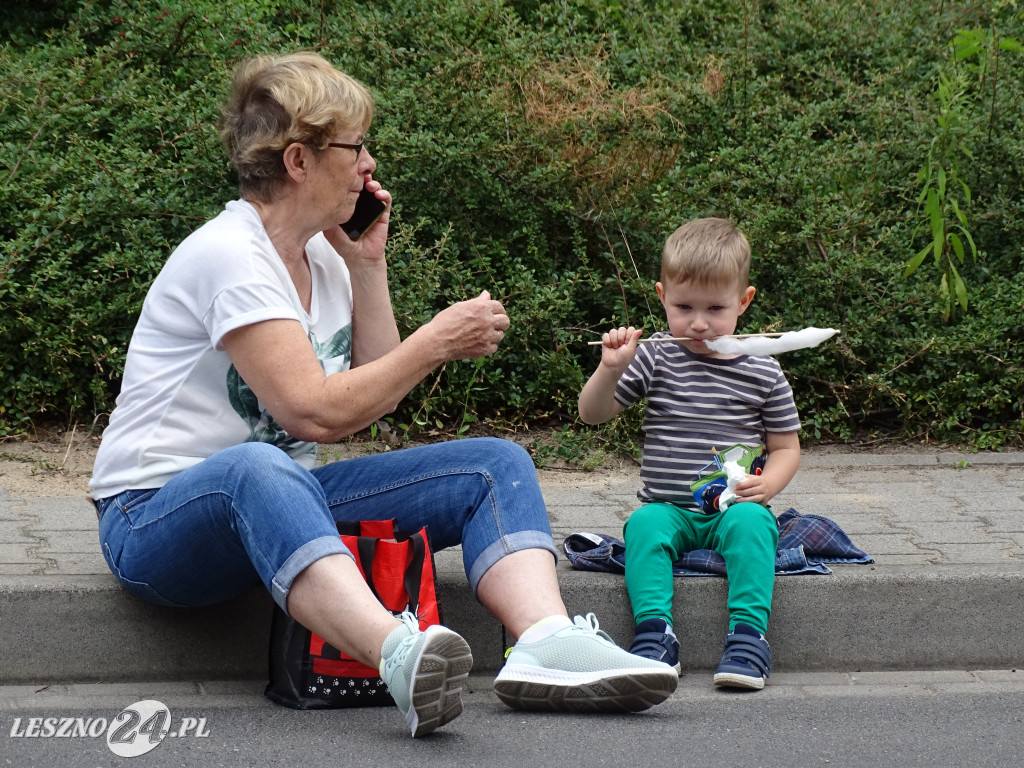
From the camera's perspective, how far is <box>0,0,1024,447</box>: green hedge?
191 inches

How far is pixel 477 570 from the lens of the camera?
275 cm

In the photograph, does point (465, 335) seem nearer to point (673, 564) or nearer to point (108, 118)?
point (673, 564)

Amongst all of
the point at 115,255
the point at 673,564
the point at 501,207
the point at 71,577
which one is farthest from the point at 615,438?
the point at 71,577

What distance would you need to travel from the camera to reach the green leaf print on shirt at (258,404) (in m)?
2.76

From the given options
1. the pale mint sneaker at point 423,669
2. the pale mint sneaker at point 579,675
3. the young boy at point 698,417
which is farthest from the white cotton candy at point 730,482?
the pale mint sneaker at point 423,669

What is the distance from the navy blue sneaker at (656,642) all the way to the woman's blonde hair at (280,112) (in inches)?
56.4

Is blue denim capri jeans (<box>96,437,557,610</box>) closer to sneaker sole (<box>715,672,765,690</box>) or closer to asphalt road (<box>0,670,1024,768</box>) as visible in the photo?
asphalt road (<box>0,670,1024,768</box>)

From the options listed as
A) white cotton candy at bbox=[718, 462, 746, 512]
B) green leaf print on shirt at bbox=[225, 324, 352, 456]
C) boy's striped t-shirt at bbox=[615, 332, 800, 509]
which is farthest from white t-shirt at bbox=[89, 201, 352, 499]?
white cotton candy at bbox=[718, 462, 746, 512]

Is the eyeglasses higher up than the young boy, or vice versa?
the eyeglasses

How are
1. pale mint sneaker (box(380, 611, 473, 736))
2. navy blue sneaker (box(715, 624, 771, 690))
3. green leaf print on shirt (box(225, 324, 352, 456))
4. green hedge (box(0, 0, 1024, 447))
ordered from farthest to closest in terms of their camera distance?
green hedge (box(0, 0, 1024, 447))
navy blue sneaker (box(715, 624, 771, 690))
green leaf print on shirt (box(225, 324, 352, 456))
pale mint sneaker (box(380, 611, 473, 736))

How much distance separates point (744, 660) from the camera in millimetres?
2900

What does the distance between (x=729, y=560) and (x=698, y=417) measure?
1.42ft

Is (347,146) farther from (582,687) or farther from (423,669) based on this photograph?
(582,687)

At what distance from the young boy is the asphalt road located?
29 centimetres
